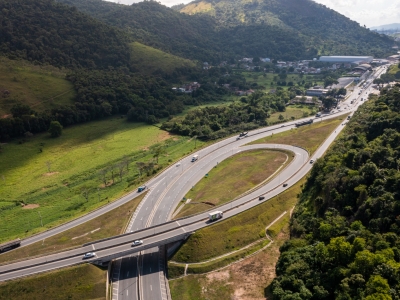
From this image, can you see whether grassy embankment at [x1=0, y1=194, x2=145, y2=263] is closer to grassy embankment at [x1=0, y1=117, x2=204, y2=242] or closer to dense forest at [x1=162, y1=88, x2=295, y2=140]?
grassy embankment at [x1=0, y1=117, x2=204, y2=242]

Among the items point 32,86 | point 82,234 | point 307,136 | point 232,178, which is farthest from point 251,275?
point 32,86

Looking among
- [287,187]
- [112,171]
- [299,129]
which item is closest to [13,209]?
[112,171]

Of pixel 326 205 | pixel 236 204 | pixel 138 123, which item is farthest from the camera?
pixel 138 123

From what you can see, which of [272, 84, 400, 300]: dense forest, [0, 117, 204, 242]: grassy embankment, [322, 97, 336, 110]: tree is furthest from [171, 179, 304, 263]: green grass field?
[322, 97, 336, 110]: tree

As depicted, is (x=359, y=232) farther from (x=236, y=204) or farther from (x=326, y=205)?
(x=236, y=204)

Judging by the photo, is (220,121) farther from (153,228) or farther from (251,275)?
(251,275)
